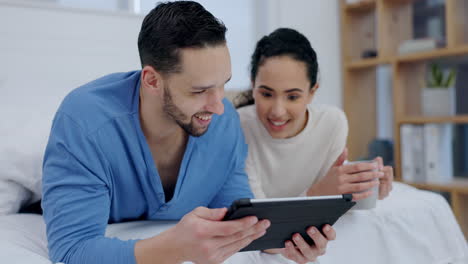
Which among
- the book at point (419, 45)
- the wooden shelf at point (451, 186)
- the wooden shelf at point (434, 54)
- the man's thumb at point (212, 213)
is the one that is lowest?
the wooden shelf at point (451, 186)

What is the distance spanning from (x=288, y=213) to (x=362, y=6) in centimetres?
228

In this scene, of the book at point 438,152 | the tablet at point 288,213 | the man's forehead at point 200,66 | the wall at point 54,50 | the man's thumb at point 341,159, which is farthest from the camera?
the book at point 438,152

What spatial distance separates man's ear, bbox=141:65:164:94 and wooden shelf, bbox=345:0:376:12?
2.02 m

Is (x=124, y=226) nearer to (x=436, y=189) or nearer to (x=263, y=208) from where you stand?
(x=263, y=208)

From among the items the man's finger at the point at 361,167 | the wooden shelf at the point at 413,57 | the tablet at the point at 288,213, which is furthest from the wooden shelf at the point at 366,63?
the tablet at the point at 288,213

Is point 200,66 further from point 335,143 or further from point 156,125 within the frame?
point 335,143

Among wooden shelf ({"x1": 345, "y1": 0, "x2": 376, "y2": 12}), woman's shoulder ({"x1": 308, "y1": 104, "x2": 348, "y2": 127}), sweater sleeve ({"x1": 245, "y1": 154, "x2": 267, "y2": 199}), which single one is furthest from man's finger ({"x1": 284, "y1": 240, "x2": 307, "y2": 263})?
wooden shelf ({"x1": 345, "y1": 0, "x2": 376, "y2": 12})

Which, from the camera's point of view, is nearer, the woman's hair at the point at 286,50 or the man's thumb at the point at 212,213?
the man's thumb at the point at 212,213

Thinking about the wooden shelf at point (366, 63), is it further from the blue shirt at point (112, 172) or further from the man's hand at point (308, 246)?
the man's hand at point (308, 246)

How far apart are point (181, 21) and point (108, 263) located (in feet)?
1.66

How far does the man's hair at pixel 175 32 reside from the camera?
36.7 inches

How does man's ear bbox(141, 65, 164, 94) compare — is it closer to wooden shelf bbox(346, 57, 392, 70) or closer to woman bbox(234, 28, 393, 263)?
woman bbox(234, 28, 393, 263)

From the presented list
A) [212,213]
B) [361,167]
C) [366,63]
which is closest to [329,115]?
[361,167]

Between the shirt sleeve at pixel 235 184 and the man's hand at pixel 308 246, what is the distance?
0.25 m
